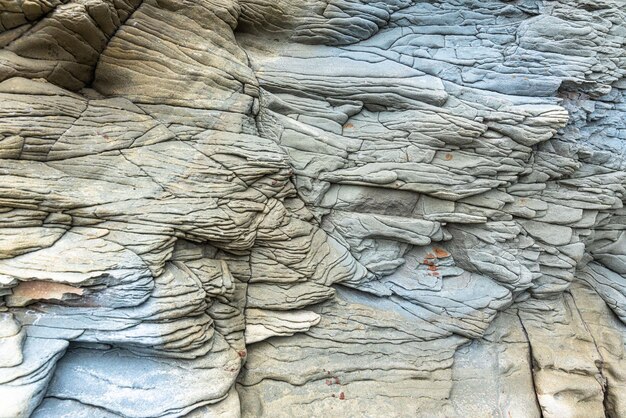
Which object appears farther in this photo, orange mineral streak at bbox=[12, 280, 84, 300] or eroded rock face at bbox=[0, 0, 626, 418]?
eroded rock face at bbox=[0, 0, 626, 418]

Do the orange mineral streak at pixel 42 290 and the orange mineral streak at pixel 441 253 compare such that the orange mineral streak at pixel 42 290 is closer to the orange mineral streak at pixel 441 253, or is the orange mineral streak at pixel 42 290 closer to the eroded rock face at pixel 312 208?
the eroded rock face at pixel 312 208

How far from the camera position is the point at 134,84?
202 inches

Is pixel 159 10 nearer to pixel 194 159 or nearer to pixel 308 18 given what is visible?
pixel 194 159

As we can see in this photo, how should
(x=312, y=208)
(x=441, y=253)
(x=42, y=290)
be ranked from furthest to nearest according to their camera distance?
(x=441, y=253)
(x=312, y=208)
(x=42, y=290)

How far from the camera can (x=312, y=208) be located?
619 cm

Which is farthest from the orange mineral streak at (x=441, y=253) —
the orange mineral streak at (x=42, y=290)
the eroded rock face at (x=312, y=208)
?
the orange mineral streak at (x=42, y=290)

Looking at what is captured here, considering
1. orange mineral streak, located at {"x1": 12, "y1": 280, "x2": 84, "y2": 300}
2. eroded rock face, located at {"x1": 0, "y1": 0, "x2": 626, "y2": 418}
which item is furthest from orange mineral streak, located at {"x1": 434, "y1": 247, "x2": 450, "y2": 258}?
orange mineral streak, located at {"x1": 12, "y1": 280, "x2": 84, "y2": 300}

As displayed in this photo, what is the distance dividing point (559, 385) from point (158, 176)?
740 centimetres

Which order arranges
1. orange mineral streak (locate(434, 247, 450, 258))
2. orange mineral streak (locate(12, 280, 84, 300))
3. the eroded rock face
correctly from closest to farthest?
orange mineral streak (locate(12, 280, 84, 300))
the eroded rock face
orange mineral streak (locate(434, 247, 450, 258))

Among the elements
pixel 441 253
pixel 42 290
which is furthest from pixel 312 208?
pixel 42 290

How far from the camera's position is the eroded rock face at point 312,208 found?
441 centimetres

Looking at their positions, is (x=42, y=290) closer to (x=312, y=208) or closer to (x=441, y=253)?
(x=312, y=208)

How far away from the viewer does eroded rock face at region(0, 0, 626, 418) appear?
441 centimetres

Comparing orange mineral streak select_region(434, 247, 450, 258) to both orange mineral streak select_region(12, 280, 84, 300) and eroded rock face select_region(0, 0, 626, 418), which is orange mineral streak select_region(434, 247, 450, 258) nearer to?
eroded rock face select_region(0, 0, 626, 418)
